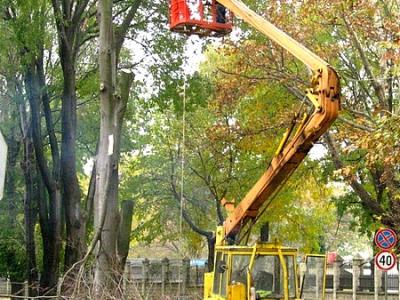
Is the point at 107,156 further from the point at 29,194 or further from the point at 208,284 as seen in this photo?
the point at 29,194

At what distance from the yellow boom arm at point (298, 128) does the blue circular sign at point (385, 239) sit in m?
4.82

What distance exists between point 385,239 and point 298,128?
19.2ft

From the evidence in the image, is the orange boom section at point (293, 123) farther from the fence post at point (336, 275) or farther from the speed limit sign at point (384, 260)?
the fence post at point (336, 275)

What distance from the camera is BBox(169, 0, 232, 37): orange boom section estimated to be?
1755 cm

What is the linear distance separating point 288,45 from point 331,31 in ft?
26.5

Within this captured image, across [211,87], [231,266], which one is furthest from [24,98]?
[231,266]

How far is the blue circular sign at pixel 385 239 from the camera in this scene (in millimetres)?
18906

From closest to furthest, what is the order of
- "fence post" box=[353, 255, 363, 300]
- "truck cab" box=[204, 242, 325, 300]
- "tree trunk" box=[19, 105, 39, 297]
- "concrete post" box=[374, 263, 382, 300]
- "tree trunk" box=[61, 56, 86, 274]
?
"truck cab" box=[204, 242, 325, 300], "tree trunk" box=[61, 56, 86, 274], "tree trunk" box=[19, 105, 39, 297], "concrete post" box=[374, 263, 382, 300], "fence post" box=[353, 255, 363, 300]

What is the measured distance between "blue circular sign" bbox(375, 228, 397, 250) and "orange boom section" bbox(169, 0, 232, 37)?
20.5ft

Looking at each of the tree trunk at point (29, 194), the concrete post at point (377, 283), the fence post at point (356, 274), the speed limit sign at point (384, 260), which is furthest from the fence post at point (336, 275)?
the speed limit sign at point (384, 260)

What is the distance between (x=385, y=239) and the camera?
62.1ft

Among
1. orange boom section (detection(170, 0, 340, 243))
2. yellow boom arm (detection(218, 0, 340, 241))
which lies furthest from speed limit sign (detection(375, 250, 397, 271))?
yellow boom arm (detection(218, 0, 340, 241))

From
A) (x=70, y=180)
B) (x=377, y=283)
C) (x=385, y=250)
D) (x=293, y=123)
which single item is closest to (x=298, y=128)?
(x=293, y=123)

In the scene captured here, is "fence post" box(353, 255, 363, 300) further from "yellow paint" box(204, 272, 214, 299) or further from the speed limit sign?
"yellow paint" box(204, 272, 214, 299)
